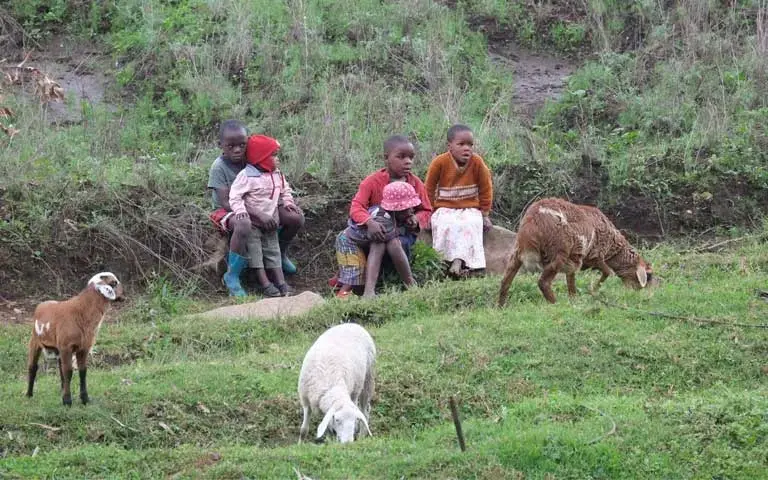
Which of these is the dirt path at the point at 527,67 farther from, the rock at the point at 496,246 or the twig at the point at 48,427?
the twig at the point at 48,427

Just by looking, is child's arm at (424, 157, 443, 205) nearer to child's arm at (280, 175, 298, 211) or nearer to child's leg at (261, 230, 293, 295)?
child's arm at (280, 175, 298, 211)

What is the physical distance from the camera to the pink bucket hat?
12297 mm

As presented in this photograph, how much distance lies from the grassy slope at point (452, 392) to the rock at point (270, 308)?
0.28 metres

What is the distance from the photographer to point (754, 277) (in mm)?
11695

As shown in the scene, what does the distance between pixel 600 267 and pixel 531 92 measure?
6.99 meters

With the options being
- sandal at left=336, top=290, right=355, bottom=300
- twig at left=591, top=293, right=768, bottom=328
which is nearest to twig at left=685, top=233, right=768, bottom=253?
twig at left=591, top=293, right=768, bottom=328

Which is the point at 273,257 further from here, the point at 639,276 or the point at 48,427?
the point at 48,427

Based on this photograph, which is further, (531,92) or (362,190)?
(531,92)

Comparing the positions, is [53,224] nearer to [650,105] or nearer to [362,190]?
[362,190]

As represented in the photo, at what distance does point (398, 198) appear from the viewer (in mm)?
12305

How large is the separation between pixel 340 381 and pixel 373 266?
175 inches

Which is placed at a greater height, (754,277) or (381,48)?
(381,48)

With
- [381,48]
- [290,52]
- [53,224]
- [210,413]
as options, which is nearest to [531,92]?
[381,48]

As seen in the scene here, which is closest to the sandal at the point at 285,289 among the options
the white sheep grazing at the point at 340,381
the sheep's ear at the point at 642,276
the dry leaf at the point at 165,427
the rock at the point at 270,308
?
the rock at the point at 270,308
